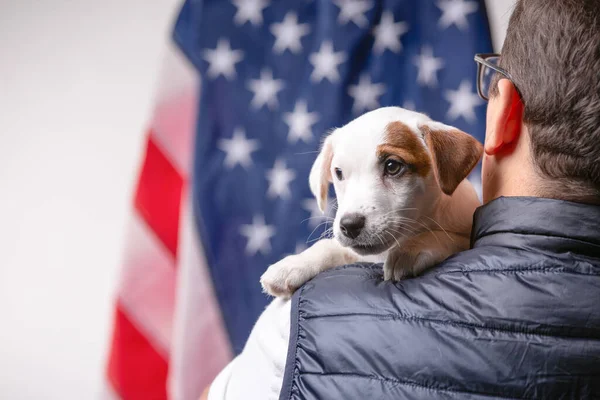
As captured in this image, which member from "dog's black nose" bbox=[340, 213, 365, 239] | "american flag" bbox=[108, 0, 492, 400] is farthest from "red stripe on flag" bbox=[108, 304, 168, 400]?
"dog's black nose" bbox=[340, 213, 365, 239]

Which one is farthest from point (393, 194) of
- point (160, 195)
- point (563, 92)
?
point (160, 195)

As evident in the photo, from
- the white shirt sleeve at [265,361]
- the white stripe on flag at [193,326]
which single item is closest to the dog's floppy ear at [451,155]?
the white shirt sleeve at [265,361]

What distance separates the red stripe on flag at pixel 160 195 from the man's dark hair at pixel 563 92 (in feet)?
4.89

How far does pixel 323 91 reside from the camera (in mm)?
2137

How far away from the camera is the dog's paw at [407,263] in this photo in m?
0.97

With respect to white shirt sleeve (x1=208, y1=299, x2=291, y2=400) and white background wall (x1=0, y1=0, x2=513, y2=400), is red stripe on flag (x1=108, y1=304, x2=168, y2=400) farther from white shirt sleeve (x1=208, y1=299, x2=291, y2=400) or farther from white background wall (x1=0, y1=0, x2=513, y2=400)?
white shirt sleeve (x1=208, y1=299, x2=291, y2=400)

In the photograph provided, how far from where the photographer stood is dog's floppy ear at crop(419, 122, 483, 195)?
3.75 feet

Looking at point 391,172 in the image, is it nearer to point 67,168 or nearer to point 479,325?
point 479,325

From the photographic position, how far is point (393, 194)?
1.20 metres

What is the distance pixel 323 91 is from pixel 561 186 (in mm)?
1386

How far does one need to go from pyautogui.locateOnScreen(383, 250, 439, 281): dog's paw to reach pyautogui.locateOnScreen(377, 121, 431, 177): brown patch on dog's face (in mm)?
247

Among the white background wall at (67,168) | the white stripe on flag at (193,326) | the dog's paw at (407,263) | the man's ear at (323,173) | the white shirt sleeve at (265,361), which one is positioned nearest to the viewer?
the white shirt sleeve at (265,361)

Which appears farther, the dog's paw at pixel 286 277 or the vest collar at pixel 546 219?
the dog's paw at pixel 286 277

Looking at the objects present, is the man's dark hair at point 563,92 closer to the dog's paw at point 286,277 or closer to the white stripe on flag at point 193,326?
the dog's paw at point 286,277
